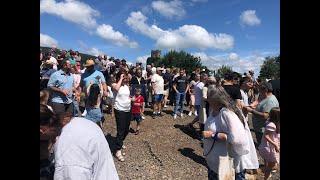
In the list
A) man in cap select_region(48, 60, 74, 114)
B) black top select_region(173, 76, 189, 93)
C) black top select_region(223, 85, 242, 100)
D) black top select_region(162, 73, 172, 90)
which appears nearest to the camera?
black top select_region(223, 85, 242, 100)

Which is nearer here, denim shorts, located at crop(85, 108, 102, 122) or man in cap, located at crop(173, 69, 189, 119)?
denim shorts, located at crop(85, 108, 102, 122)

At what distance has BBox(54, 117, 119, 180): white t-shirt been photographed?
9.09ft

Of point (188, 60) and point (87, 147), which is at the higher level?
point (188, 60)

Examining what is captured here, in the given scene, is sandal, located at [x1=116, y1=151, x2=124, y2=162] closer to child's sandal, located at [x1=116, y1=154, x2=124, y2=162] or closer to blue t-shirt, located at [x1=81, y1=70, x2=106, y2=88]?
child's sandal, located at [x1=116, y1=154, x2=124, y2=162]

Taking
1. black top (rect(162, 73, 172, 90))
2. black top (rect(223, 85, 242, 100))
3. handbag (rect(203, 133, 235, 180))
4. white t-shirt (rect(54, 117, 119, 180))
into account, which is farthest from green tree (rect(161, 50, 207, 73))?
white t-shirt (rect(54, 117, 119, 180))

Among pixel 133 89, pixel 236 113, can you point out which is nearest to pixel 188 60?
pixel 133 89

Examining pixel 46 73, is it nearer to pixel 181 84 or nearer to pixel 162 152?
pixel 162 152

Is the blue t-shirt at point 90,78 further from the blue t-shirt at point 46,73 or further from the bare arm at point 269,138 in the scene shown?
the bare arm at point 269,138

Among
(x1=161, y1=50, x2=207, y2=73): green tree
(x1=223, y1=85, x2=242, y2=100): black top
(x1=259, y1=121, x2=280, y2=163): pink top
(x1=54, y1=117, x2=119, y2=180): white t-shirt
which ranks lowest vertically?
(x1=259, y1=121, x2=280, y2=163): pink top

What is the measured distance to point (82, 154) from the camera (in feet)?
9.44

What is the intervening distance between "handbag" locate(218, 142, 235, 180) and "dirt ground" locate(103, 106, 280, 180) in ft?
4.48
